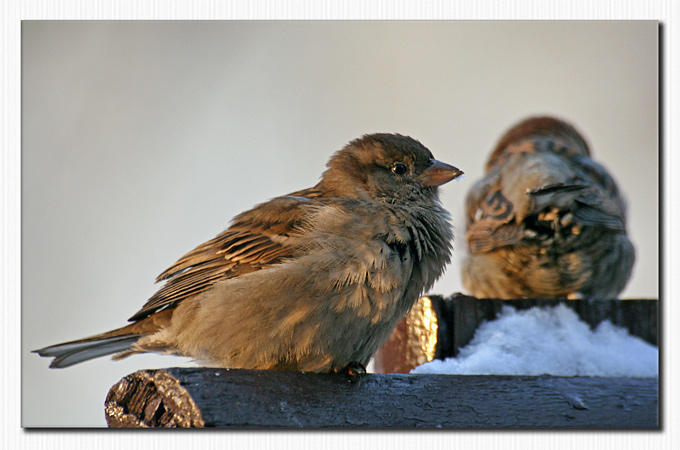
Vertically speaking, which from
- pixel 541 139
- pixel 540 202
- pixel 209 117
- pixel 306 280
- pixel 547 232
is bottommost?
pixel 306 280

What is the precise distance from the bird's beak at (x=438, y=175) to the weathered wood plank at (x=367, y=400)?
792 millimetres

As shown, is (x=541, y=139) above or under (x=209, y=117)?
above

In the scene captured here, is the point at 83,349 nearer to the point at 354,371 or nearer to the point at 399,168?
the point at 354,371

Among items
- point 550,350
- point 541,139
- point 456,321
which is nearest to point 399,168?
point 456,321

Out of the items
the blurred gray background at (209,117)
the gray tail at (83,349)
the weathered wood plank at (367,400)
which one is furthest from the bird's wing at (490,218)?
the gray tail at (83,349)

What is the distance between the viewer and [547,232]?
3.32 meters

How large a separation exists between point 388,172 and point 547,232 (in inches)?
45.3

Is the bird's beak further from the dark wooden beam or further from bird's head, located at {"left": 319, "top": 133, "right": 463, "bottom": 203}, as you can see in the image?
the dark wooden beam

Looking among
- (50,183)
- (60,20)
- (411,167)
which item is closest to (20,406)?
(50,183)

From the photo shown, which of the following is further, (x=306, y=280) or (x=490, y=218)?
(x=490, y=218)

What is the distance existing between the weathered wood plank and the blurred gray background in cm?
67

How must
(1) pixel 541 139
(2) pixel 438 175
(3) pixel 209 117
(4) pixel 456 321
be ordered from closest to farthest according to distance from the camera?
(4) pixel 456 321 → (2) pixel 438 175 → (3) pixel 209 117 → (1) pixel 541 139

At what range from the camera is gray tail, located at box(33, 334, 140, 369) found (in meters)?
2.39
